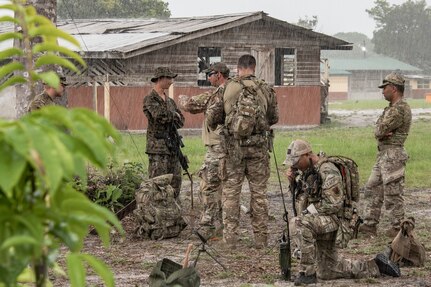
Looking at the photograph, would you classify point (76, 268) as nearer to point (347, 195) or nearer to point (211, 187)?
point (347, 195)

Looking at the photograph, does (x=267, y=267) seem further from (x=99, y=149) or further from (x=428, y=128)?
(x=428, y=128)

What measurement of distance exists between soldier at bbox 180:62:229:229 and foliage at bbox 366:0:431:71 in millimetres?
94313

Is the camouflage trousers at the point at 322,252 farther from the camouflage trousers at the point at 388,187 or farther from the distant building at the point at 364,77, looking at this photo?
the distant building at the point at 364,77

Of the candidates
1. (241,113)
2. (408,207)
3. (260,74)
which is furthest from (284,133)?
(241,113)

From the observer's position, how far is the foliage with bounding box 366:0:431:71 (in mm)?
104250

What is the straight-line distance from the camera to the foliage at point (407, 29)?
104 m

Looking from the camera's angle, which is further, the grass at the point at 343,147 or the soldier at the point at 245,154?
the grass at the point at 343,147

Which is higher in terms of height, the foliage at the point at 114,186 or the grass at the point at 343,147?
the foliage at the point at 114,186

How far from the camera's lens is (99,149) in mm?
2248

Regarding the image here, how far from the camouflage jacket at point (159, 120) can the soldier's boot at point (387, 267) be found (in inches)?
142

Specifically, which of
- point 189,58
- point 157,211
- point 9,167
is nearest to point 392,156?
point 157,211

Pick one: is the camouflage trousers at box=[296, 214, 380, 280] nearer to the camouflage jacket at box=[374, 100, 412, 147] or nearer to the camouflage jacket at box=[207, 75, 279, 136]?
the camouflage jacket at box=[207, 75, 279, 136]

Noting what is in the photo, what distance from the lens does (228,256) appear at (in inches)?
393

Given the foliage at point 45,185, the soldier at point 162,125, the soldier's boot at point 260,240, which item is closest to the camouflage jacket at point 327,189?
the soldier's boot at point 260,240
